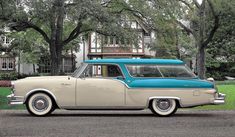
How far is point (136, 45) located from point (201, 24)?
6.66 meters

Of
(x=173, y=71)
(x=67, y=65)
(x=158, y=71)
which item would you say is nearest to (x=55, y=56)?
(x=158, y=71)

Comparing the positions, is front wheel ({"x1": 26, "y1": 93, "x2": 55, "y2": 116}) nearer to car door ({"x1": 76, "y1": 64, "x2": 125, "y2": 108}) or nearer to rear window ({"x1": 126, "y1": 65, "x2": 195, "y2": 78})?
car door ({"x1": 76, "y1": 64, "x2": 125, "y2": 108})

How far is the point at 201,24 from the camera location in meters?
32.0

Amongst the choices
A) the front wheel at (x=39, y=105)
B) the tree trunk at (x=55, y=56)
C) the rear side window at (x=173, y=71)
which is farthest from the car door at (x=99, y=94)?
the tree trunk at (x=55, y=56)

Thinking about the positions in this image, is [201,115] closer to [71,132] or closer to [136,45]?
[71,132]

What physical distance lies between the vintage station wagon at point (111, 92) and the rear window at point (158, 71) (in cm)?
7

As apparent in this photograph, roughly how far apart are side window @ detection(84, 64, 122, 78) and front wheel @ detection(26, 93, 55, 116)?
1299 mm

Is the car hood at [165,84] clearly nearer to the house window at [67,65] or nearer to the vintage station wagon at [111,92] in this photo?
the vintage station wagon at [111,92]

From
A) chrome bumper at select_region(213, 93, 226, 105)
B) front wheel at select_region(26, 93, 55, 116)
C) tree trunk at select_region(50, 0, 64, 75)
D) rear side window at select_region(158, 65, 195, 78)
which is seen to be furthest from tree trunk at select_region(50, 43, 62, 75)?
chrome bumper at select_region(213, 93, 226, 105)

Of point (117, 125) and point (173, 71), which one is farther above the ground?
point (173, 71)

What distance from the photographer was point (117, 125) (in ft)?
36.6

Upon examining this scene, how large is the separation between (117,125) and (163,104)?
2.63 m

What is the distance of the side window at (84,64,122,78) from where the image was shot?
531 inches

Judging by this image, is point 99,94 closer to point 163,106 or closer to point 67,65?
point 163,106
